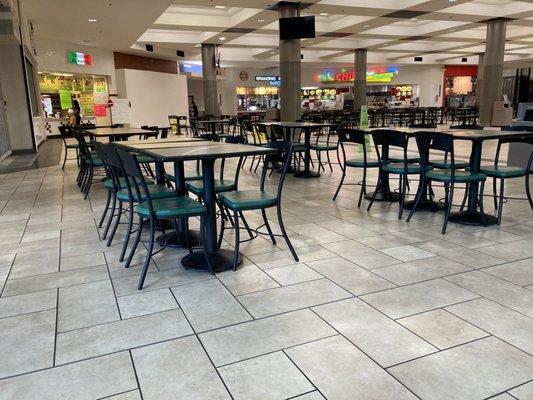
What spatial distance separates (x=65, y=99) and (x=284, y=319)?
16870 millimetres

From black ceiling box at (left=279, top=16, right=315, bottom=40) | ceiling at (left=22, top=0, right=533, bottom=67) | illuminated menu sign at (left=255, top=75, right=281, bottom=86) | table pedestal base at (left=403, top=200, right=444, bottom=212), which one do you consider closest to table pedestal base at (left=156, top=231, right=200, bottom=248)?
table pedestal base at (left=403, top=200, right=444, bottom=212)

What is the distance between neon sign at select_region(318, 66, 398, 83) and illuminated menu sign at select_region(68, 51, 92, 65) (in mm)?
14555

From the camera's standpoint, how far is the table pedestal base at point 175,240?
3486 millimetres

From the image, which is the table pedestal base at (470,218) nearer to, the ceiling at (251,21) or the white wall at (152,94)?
the ceiling at (251,21)

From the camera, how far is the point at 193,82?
2612 cm

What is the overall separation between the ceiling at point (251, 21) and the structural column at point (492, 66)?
51cm

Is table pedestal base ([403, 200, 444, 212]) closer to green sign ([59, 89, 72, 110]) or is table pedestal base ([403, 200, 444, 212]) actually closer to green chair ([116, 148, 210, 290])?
green chair ([116, 148, 210, 290])

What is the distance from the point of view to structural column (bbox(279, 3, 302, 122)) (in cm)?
1025

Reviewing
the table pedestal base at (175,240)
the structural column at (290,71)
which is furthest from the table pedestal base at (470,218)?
the structural column at (290,71)

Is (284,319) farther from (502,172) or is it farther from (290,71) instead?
(290,71)

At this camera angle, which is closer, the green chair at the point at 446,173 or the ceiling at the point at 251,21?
the green chair at the point at 446,173

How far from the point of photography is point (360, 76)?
18.5 m

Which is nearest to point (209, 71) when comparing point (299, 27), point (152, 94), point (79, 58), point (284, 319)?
point (152, 94)

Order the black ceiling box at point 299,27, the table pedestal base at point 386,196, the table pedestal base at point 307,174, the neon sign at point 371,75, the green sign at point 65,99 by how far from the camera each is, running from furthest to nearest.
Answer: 1. the neon sign at point 371,75
2. the green sign at point 65,99
3. the black ceiling box at point 299,27
4. the table pedestal base at point 307,174
5. the table pedestal base at point 386,196
